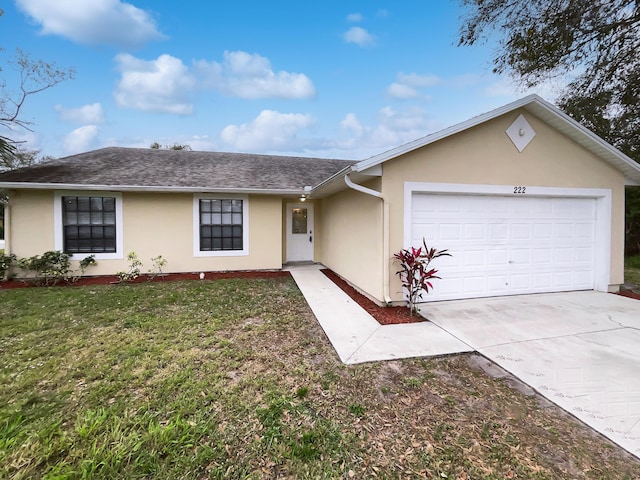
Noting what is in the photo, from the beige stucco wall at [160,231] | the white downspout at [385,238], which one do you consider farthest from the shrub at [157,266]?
the white downspout at [385,238]

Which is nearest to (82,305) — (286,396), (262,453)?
(286,396)

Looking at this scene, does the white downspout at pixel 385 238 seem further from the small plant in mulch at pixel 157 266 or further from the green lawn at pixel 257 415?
the small plant in mulch at pixel 157 266

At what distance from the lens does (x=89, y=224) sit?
840cm

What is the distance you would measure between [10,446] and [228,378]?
5.57ft

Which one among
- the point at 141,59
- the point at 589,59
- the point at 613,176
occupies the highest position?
the point at 141,59

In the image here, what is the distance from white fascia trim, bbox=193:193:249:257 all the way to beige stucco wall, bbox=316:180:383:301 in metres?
2.70

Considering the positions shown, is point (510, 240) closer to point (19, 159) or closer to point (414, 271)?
point (414, 271)

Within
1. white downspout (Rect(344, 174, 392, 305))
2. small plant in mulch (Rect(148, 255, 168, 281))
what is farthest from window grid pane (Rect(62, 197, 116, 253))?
white downspout (Rect(344, 174, 392, 305))

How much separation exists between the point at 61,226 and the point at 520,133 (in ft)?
38.0

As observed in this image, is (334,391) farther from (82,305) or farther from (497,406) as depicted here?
(82,305)

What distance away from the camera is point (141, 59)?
464 inches

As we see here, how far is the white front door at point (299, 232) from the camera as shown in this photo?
1092 cm

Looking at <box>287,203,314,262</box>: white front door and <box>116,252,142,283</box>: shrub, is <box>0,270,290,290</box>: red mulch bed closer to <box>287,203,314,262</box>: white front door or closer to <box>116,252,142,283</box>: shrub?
<box>116,252,142,283</box>: shrub

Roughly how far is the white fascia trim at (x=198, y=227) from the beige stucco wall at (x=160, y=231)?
4.0 inches
